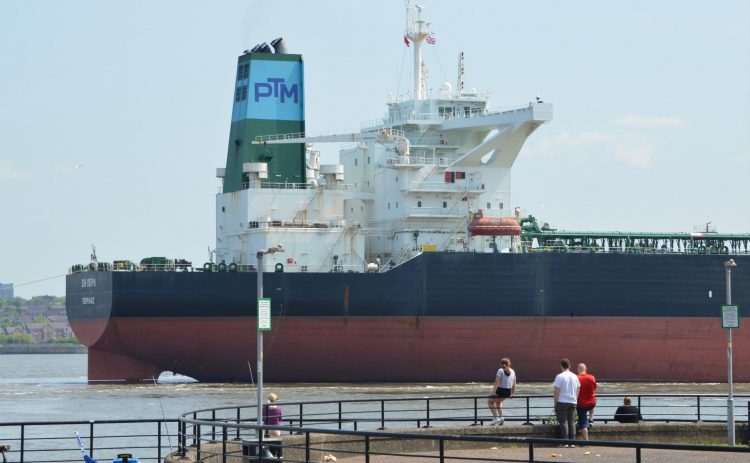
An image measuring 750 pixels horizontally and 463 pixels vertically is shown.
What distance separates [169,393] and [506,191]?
1229cm

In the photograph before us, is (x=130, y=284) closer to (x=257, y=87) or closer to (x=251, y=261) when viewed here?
(x=251, y=261)

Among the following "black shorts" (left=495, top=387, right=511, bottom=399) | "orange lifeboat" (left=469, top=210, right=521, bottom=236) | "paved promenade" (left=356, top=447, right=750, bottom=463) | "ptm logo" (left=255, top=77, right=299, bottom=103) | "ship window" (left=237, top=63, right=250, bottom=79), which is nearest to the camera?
"paved promenade" (left=356, top=447, right=750, bottom=463)

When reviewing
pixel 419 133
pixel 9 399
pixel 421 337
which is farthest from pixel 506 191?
pixel 9 399

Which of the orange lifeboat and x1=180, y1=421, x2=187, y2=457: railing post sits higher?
the orange lifeboat

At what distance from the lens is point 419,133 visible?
1631 inches

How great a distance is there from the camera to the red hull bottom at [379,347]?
36.8 metres

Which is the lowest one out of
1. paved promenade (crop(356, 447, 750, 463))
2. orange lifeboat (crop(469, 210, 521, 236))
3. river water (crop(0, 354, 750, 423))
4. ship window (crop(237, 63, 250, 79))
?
river water (crop(0, 354, 750, 423))

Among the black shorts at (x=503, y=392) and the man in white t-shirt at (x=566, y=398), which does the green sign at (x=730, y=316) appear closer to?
the black shorts at (x=503, y=392)

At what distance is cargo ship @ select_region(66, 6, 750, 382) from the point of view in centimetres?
3694

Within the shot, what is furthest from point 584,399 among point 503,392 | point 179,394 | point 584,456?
point 179,394

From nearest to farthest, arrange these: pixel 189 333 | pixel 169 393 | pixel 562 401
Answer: pixel 562 401 → pixel 169 393 → pixel 189 333

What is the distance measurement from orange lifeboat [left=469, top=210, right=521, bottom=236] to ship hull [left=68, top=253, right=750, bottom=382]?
2.33 feet

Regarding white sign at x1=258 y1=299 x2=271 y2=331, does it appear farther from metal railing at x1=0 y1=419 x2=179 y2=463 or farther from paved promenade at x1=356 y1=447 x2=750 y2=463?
metal railing at x1=0 y1=419 x2=179 y2=463

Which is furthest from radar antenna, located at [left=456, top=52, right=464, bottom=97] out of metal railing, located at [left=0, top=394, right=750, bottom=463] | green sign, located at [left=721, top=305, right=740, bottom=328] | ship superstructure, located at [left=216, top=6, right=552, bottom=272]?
green sign, located at [left=721, top=305, right=740, bottom=328]
